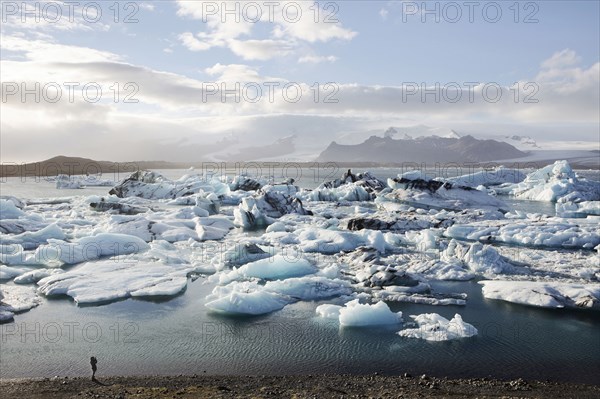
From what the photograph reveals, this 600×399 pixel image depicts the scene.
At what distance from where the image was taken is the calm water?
Answer: 30.0ft

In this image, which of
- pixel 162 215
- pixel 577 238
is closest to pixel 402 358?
pixel 577 238

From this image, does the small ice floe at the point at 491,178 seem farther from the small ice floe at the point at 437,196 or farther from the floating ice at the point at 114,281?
the floating ice at the point at 114,281

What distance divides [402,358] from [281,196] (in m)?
23.7

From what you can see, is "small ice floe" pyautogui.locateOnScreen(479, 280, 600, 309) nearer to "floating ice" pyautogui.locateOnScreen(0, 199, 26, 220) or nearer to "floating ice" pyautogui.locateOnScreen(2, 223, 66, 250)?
"floating ice" pyautogui.locateOnScreen(2, 223, 66, 250)

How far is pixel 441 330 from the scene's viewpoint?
1067 cm

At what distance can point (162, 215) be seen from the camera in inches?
1138

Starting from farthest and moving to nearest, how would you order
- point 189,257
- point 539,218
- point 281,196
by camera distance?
point 281,196 → point 539,218 → point 189,257

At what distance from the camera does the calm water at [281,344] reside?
9.16 meters

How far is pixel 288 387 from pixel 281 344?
85.7 inches

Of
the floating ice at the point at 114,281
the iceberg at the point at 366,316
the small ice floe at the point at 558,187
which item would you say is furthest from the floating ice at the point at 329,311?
the small ice floe at the point at 558,187

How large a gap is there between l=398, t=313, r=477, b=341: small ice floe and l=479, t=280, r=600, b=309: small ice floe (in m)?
3.13

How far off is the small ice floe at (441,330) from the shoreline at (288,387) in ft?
6.27

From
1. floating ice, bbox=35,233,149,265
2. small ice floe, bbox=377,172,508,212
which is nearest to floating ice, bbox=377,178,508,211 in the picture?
small ice floe, bbox=377,172,508,212

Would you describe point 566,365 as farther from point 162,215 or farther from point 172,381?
point 162,215
